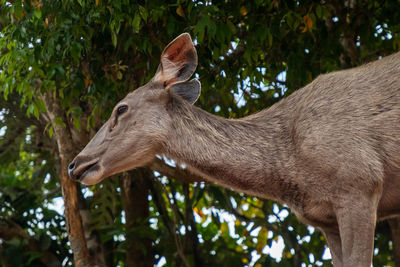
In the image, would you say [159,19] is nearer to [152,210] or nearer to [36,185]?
[36,185]

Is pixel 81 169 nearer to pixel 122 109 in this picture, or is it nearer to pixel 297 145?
pixel 122 109

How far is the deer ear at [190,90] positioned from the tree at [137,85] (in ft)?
2.50

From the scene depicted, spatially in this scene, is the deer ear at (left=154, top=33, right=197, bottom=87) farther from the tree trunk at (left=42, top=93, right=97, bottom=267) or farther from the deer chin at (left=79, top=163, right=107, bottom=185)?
the tree trunk at (left=42, top=93, right=97, bottom=267)

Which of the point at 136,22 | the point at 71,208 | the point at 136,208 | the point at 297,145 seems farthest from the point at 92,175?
the point at 136,208

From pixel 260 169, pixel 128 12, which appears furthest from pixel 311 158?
pixel 128 12

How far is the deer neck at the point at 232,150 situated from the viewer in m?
6.75

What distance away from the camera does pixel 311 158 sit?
651cm

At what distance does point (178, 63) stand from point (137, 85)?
3.19 metres

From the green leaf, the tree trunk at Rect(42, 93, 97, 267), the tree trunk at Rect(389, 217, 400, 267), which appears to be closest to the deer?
the green leaf

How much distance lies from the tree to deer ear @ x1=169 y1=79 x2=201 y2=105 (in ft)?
2.50

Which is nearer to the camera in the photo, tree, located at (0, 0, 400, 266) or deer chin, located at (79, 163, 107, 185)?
deer chin, located at (79, 163, 107, 185)

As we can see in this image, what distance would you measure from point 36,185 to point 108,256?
1634mm

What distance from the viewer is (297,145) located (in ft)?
21.9

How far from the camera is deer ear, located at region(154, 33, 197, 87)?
6969mm
